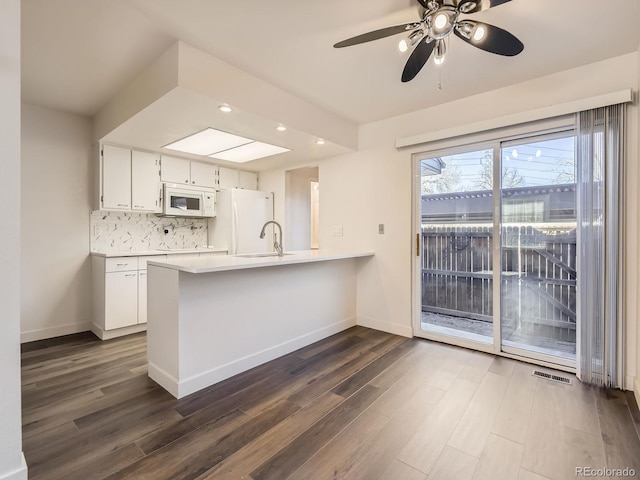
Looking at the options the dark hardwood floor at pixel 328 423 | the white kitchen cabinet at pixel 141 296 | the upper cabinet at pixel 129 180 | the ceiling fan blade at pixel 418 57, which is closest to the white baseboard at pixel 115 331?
the white kitchen cabinet at pixel 141 296

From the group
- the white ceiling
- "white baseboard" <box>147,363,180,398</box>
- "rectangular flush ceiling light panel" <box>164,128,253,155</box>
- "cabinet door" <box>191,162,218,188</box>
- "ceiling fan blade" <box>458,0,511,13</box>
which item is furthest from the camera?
"cabinet door" <box>191,162,218,188</box>

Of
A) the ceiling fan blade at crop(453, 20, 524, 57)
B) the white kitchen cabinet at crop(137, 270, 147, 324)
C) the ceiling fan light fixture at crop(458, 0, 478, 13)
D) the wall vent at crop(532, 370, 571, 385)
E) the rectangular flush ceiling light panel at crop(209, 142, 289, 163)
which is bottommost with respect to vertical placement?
the wall vent at crop(532, 370, 571, 385)

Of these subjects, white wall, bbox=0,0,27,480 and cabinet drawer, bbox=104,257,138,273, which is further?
cabinet drawer, bbox=104,257,138,273

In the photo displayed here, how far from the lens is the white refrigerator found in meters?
4.35

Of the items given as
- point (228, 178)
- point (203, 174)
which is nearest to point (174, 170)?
point (203, 174)

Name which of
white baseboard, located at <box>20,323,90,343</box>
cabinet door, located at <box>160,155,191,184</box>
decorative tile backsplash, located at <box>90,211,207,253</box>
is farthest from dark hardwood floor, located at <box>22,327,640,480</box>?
cabinet door, located at <box>160,155,191,184</box>

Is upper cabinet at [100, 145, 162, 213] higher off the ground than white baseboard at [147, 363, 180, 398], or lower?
higher

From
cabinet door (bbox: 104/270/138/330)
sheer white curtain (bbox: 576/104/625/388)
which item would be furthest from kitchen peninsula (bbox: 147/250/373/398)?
sheer white curtain (bbox: 576/104/625/388)

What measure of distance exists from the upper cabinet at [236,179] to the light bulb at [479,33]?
3.73 m

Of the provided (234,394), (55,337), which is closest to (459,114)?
(234,394)

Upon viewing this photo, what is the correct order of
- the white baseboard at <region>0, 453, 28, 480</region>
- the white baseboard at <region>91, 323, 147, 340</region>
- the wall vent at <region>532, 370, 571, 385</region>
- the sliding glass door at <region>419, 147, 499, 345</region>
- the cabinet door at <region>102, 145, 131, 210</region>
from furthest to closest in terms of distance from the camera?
the cabinet door at <region>102, 145, 131, 210</region> < the white baseboard at <region>91, 323, 147, 340</region> < the sliding glass door at <region>419, 147, 499, 345</region> < the wall vent at <region>532, 370, 571, 385</region> < the white baseboard at <region>0, 453, 28, 480</region>

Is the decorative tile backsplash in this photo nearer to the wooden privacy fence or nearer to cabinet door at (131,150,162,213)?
cabinet door at (131,150,162,213)

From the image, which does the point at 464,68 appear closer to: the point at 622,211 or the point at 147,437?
the point at 622,211

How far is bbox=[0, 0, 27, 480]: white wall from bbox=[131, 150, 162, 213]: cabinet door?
99.7 inches
